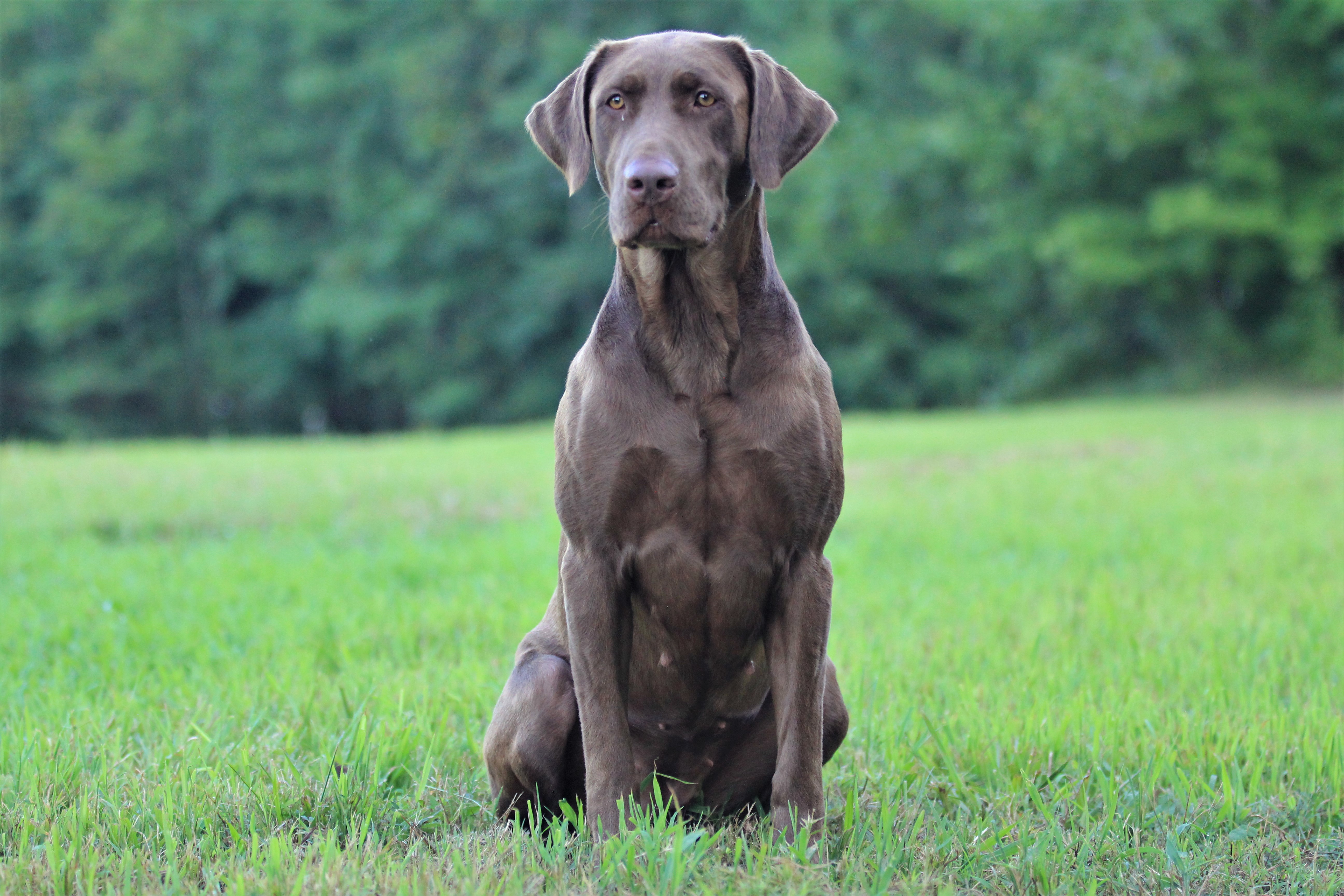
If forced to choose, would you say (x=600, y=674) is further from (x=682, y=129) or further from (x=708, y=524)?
(x=682, y=129)

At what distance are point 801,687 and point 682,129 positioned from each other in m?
1.41

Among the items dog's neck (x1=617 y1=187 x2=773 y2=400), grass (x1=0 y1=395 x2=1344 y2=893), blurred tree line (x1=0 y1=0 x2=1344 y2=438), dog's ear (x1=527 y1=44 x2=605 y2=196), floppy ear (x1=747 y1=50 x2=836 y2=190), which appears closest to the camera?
grass (x1=0 y1=395 x2=1344 y2=893)

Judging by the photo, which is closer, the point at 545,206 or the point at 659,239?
the point at 659,239

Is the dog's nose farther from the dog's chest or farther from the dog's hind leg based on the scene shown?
the dog's hind leg

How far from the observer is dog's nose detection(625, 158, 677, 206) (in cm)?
293

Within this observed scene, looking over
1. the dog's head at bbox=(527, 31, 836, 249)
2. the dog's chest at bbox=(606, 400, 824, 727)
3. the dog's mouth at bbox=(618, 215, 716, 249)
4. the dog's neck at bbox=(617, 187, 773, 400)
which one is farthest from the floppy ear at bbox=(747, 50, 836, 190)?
the dog's chest at bbox=(606, 400, 824, 727)

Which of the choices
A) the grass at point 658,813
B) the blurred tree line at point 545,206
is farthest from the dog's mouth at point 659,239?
the blurred tree line at point 545,206

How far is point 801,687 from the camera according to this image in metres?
2.96

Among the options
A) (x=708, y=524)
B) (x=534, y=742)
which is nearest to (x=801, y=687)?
(x=708, y=524)

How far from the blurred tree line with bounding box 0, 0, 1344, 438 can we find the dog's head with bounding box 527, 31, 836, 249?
18.9m

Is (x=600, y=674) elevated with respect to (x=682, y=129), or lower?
lower

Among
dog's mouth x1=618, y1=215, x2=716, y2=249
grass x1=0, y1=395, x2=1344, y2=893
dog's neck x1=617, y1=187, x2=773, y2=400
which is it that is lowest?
grass x1=0, y1=395, x2=1344, y2=893

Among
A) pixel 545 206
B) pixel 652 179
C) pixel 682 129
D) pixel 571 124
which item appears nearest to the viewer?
pixel 652 179

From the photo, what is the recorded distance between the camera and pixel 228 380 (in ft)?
114
